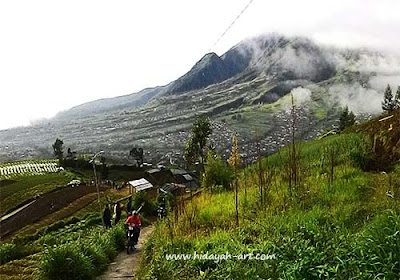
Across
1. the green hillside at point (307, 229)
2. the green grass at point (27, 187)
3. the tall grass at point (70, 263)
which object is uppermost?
the green hillside at point (307, 229)

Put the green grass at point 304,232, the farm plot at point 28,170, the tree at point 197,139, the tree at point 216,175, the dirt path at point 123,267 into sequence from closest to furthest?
the green grass at point 304,232, the dirt path at point 123,267, the tree at point 216,175, the tree at point 197,139, the farm plot at point 28,170

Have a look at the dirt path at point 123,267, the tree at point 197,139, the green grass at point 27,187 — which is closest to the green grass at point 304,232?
the dirt path at point 123,267

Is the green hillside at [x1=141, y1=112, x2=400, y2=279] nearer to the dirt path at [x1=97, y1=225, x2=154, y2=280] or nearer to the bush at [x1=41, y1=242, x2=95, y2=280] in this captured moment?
the dirt path at [x1=97, y1=225, x2=154, y2=280]

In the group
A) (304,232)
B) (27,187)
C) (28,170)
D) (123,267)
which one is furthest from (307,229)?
(28,170)

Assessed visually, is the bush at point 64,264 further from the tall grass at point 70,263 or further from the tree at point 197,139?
the tree at point 197,139

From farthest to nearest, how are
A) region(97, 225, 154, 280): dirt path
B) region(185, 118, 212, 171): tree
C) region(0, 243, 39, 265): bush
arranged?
region(185, 118, 212, 171): tree → region(0, 243, 39, 265): bush → region(97, 225, 154, 280): dirt path

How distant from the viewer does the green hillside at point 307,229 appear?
12.3 feet

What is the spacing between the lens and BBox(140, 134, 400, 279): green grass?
12.2 ft

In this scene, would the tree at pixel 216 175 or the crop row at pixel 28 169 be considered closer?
the tree at pixel 216 175

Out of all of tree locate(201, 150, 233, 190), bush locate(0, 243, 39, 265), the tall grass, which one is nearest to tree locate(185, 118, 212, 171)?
tree locate(201, 150, 233, 190)

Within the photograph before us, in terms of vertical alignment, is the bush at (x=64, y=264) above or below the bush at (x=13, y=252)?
above

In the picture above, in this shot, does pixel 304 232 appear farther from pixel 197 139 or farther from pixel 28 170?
pixel 28 170

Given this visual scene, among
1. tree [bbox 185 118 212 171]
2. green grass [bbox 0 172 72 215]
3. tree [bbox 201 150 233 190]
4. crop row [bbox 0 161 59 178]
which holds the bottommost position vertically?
crop row [bbox 0 161 59 178]

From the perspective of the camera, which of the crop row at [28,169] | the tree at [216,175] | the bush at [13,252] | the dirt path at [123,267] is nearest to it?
the dirt path at [123,267]
